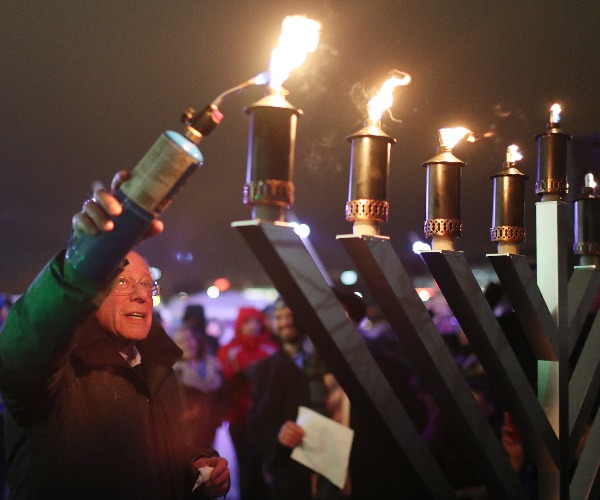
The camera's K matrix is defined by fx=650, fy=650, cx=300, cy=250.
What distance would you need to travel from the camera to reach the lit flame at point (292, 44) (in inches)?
50.1

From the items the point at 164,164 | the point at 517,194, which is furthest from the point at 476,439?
the point at 164,164

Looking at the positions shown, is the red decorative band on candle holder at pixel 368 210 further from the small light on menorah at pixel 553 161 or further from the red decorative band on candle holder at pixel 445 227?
the small light on menorah at pixel 553 161

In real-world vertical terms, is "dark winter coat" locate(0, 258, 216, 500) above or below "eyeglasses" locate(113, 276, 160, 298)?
below

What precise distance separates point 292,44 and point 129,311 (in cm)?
87

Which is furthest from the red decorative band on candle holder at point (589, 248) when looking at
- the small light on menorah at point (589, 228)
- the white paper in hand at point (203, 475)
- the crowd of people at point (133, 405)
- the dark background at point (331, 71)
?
the white paper in hand at point (203, 475)

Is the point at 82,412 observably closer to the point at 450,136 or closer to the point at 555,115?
the point at 450,136

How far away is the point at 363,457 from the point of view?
2.98m

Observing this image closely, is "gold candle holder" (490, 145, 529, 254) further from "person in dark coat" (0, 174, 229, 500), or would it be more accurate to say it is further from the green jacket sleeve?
the green jacket sleeve

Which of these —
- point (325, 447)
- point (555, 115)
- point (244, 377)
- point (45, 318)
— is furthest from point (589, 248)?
point (244, 377)

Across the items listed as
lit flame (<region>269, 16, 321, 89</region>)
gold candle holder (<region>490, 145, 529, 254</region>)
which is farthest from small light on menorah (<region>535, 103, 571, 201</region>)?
lit flame (<region>269, 16, 321, 89</region>)

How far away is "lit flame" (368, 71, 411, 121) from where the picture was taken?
1.53m

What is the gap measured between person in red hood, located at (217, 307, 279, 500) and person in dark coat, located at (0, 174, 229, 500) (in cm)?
186

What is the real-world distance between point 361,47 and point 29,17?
1.62 m

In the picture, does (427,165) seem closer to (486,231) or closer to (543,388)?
(543,388)
